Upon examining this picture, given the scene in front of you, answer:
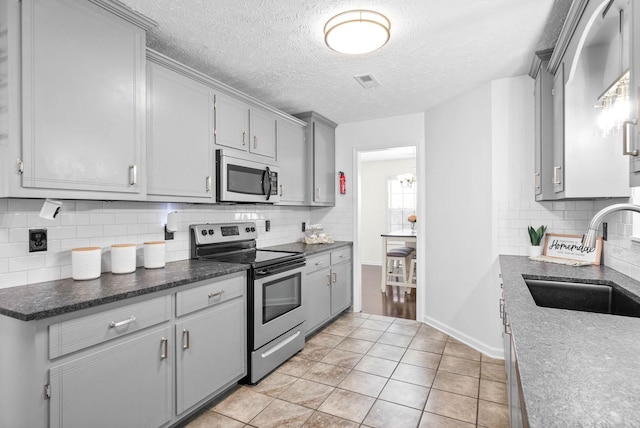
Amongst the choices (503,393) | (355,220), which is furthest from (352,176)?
(503,393)

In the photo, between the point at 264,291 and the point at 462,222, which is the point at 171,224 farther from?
the point at 462,222

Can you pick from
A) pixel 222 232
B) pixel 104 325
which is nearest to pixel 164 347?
pixel 104 325

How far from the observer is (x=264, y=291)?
103 inches

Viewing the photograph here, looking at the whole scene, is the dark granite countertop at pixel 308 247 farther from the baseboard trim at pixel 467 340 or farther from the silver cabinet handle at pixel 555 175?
the silver cabinet handle at pixel 555 175

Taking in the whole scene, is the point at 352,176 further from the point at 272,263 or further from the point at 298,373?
the point at 298,373

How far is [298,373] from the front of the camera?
2.70 meters

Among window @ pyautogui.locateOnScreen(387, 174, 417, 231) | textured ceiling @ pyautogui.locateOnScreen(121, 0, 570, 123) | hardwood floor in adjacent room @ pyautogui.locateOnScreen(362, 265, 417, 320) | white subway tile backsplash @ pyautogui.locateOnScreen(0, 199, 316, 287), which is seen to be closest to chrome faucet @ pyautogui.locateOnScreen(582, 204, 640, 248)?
textured ceiling @ pyautogui.locateOnScreen(121, 0, 570, 123)

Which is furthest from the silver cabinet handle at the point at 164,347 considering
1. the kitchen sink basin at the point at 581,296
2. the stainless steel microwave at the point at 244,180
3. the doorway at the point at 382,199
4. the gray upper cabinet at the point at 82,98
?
the doorway at the point at 382,199

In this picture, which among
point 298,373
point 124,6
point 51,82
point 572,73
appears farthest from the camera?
point 298,373

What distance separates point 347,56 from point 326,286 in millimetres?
2219

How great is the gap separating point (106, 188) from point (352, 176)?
296cm

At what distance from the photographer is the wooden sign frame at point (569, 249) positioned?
2398 mm

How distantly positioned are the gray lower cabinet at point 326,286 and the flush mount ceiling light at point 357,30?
194 centimetres

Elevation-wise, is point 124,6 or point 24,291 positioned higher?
point 124,6
